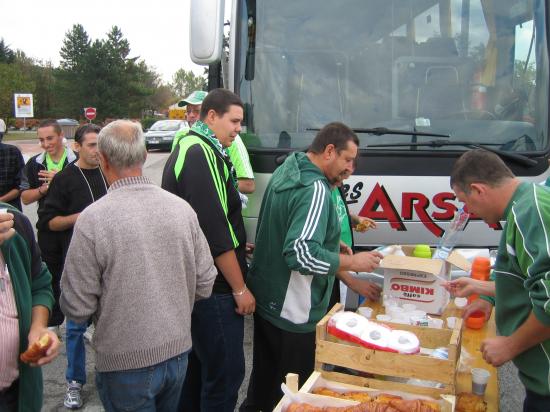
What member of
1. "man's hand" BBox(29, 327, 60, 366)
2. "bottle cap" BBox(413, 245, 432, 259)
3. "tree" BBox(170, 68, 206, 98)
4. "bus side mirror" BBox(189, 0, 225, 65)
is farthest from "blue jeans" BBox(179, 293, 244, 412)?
"tree" BBox(170, 68, 206, 98)

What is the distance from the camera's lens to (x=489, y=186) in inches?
81.9

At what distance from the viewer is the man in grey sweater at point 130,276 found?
6.61 ft

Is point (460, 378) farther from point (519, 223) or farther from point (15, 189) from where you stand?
point (15, 189)

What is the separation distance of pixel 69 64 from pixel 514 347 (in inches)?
2926

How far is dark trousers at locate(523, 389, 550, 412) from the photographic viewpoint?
2.00 m

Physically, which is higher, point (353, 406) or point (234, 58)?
point (234, 58)

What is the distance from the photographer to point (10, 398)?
2.02 metres

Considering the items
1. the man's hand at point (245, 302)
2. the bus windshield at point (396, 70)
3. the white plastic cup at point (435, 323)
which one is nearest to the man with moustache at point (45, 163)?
the bus windshield at point (396, 70)

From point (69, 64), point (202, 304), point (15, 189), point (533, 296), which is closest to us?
point (533, 296)

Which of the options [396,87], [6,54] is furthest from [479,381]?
[6,54]

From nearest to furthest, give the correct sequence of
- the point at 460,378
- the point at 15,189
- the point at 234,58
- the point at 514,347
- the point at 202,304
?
1. the point at 514,347
2. the point at 460,378
3. the point at 202,304
4. the point at 234,58
5. the point at 15,189

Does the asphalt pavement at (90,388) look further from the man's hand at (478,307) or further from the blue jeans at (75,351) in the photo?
the man's hand at (478,307)

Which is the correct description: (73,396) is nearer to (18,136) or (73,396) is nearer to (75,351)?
(75,351)

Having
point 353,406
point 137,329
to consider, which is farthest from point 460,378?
point 137,329
